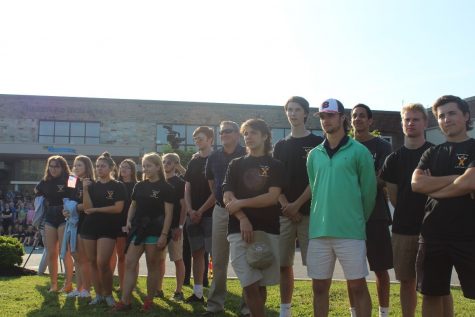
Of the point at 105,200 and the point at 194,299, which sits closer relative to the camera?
the point at 105,200

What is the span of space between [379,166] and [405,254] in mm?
969

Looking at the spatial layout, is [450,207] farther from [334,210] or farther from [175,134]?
[175,134]

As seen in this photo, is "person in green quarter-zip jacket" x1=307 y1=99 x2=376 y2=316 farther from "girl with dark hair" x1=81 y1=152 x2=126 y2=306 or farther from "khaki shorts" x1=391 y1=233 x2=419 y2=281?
"girl with dark hair" x1=81 y1=152 x2=126 y2=306

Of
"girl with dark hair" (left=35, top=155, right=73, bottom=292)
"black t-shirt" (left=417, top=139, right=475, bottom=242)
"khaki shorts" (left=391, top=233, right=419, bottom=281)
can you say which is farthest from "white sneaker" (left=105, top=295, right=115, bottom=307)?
"black t-shirt" (left=417, top=139, right=475, bottom=242)

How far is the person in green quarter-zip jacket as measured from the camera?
13.6ft

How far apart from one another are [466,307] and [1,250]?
26.6 ft

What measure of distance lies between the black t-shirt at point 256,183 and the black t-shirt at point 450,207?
4.39 feet

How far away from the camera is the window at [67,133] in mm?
34125

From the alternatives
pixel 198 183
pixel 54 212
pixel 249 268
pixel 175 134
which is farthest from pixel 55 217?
pixel 175 134

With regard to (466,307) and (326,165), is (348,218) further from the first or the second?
(466,307)

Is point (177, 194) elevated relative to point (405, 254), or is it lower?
elevated

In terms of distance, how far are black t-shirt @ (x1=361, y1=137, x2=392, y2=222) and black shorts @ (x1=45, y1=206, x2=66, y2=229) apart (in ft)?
16.5

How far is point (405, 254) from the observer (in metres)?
4.52

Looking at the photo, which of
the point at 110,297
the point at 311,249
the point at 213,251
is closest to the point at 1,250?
the point at 110,297
